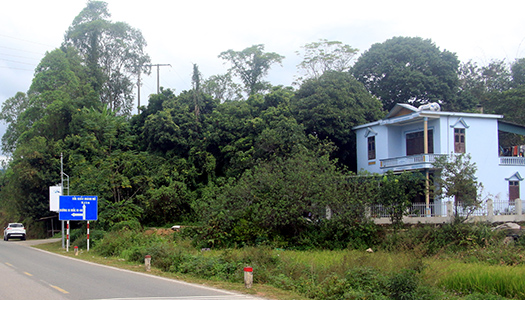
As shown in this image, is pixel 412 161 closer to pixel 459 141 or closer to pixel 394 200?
pixel 459 141

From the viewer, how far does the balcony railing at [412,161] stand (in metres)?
30.3

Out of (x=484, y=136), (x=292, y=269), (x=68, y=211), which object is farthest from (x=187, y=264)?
(x=484, y=136)

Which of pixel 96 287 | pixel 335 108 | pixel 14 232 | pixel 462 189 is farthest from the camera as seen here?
pixel 14 232

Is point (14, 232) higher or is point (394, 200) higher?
point (394, 200)

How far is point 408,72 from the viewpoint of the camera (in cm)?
4466

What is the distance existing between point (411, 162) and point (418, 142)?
298 centimetres

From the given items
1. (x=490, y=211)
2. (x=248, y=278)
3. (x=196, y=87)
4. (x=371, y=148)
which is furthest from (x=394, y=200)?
(x=196, y=87)

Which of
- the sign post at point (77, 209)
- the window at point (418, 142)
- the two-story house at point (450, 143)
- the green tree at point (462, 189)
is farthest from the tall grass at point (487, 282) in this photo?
the sign post at point (77, 209)

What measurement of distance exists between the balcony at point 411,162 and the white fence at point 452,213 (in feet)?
15.6

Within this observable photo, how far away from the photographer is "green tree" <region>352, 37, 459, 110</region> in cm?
4434

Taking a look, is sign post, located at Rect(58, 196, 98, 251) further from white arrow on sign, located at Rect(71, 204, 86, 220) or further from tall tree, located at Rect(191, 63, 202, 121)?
tall tree, located at Rect(191, 63, 202, 121)

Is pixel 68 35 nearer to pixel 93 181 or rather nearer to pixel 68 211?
pixel 93 181

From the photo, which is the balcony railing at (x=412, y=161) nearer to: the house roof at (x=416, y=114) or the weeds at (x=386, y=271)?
the house roof at (x=416, y=114)

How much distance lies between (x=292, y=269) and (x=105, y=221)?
73.2ft
